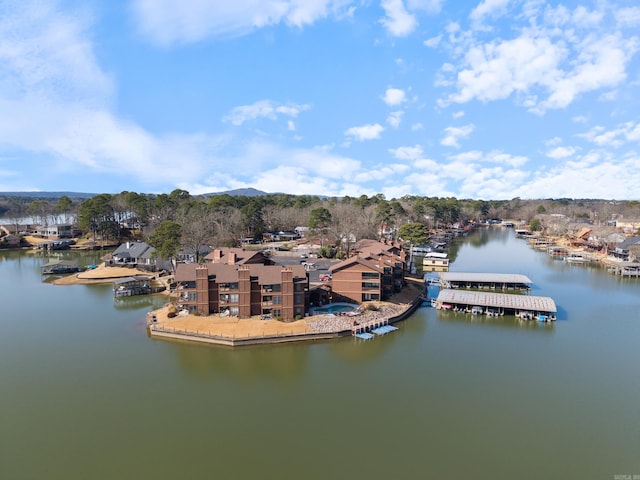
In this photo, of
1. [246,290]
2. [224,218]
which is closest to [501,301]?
[246,290]

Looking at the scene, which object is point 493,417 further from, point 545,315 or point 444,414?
point 545,315

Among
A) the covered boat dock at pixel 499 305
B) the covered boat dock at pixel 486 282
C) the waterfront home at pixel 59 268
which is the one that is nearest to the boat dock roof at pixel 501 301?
the covered boat dock at pixel 499 305

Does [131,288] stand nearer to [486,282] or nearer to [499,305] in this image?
[499,305]

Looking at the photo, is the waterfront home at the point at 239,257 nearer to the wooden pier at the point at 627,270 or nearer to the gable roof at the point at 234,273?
the gable roof at the point at 234,273

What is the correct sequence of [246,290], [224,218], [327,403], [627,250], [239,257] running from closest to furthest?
[327,403]
[246,290]
[239,257]
[627,250]
[224,218]

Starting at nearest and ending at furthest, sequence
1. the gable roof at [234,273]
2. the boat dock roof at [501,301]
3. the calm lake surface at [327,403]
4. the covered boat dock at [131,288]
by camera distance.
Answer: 1. the calm lake surface at [327,403]
2. the gable roof at [234,273]
3. the boat dock roof at [501,301]
4. the covered boat dock at [131,288]

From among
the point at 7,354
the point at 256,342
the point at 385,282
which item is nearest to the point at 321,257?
the point at 385,282

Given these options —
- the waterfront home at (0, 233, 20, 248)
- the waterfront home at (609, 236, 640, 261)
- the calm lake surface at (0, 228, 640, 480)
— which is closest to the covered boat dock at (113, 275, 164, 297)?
the calm lake surface at (0, 228, 640, 480)

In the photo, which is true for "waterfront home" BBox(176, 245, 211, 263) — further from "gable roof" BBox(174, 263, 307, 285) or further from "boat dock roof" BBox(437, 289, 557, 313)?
"boat dock roof" BBox(437, 289, 557, 313)
